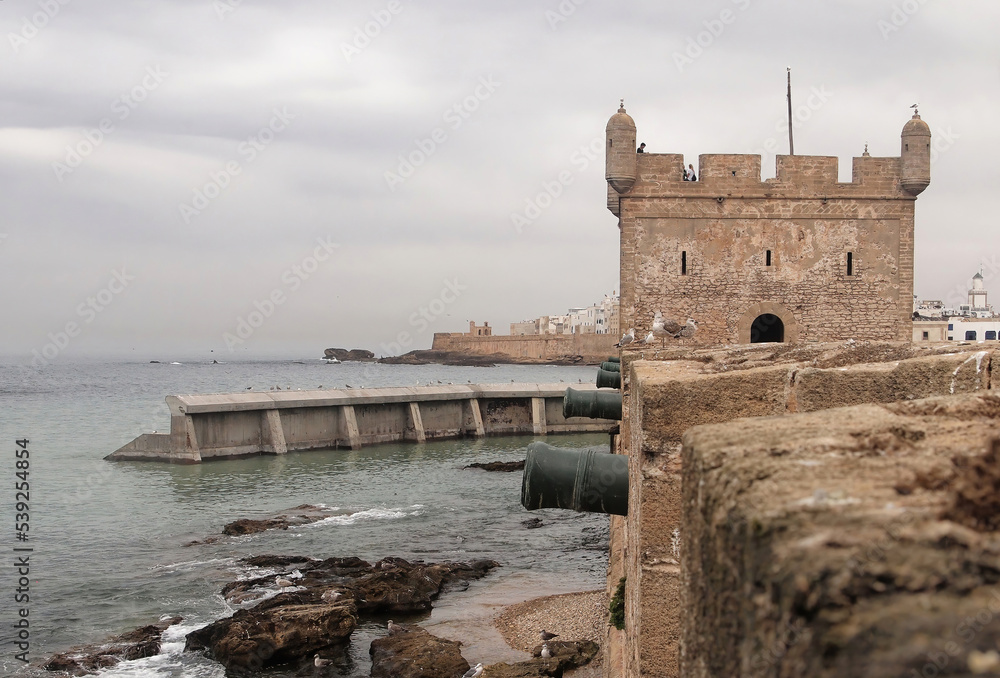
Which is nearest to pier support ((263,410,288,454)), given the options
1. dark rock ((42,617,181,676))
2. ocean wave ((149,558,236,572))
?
ocean wave ((149,558,236,572))

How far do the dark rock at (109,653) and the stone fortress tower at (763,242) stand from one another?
9.92m

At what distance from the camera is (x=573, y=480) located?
4.58 meters

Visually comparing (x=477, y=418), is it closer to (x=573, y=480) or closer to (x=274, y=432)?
(x=274, y=432)

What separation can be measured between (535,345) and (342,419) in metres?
78.1

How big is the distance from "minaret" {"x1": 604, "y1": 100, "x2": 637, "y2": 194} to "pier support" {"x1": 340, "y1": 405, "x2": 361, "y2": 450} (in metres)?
20.3

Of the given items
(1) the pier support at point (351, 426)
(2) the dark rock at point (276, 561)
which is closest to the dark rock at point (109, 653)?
(2) the dark rock at point (276, 561)

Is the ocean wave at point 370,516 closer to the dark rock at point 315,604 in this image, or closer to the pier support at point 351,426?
the dark rock at point 315,604

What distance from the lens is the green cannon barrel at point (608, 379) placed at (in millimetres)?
15608

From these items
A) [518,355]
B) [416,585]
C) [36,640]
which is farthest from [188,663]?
[518,355]

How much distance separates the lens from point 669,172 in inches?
673

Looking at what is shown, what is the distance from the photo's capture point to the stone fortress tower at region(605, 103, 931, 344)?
17.0m

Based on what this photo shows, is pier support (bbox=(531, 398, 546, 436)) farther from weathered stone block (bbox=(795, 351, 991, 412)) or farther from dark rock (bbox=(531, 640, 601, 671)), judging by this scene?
weathered stone block (bbox=(795, 351, 991, 412))

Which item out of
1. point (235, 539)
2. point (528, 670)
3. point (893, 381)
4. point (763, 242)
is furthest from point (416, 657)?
point (893, 381)

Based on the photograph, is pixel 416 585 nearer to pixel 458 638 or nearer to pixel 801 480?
pixel 458 638
